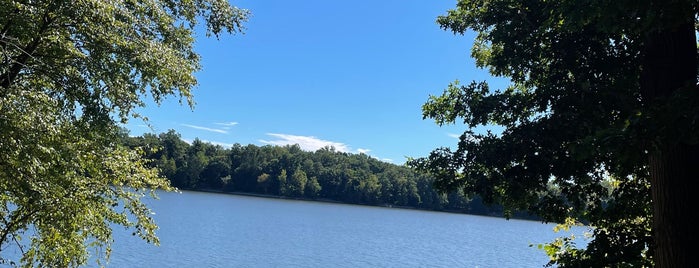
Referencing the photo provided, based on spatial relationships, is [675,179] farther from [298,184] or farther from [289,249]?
[298,184]

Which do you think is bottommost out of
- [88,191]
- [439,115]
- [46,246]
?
[46,246]

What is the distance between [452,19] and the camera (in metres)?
11.7

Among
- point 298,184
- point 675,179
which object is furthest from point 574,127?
point 298,184

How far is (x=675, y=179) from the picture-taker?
6.35 metres

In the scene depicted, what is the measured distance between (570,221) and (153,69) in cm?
874

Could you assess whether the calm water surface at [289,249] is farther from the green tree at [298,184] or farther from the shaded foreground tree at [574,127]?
the green tree at [298,184]

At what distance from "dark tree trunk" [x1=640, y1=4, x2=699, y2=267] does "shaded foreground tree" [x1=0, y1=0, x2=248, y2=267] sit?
22.4 ft

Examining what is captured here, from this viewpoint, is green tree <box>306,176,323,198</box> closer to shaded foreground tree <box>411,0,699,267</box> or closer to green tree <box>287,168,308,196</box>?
green tree <box>287,168,308,196</box>

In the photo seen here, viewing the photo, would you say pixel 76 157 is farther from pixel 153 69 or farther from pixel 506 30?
pixel 506 30

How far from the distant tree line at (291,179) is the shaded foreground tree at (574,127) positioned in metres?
118

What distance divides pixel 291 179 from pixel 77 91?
130 m

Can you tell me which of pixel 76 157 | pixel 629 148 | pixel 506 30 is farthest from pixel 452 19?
pixel 76 157

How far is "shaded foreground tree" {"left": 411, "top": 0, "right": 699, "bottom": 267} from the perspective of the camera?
255 inches

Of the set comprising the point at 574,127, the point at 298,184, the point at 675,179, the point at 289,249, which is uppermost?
the point at 298,184
